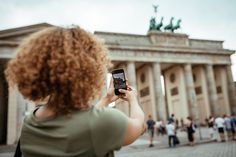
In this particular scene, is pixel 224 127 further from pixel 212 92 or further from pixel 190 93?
pixel 212 92

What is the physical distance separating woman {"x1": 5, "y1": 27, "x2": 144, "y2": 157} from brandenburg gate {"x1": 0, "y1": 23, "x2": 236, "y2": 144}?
91.6ft

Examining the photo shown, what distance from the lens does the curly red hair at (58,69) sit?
133 cm

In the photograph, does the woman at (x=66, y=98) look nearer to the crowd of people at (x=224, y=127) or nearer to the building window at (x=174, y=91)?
the crowd of people at (x=224, y=127)

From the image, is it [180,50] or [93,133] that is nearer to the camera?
[93,133]

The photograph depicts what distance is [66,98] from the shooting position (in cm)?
134

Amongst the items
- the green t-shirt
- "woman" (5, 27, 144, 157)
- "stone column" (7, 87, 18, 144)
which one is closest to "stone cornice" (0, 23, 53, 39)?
"stone column" (7, 87, 18, 144)

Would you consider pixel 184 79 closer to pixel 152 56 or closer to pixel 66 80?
pixel 152 56

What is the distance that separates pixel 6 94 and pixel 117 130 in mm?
29741

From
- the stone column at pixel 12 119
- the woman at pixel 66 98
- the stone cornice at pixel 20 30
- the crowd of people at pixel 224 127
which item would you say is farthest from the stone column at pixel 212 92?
the woman at pixel 66 98

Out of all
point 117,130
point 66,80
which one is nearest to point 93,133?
point 117,130

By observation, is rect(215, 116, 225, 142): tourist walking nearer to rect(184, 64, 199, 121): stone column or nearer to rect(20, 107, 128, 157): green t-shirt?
rect(20, 107, 128, 157): green t-shirt

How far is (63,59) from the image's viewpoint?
1338 millimetres

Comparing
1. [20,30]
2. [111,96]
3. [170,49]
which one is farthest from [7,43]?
[111,96]

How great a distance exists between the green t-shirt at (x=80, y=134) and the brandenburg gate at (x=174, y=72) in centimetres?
2812
